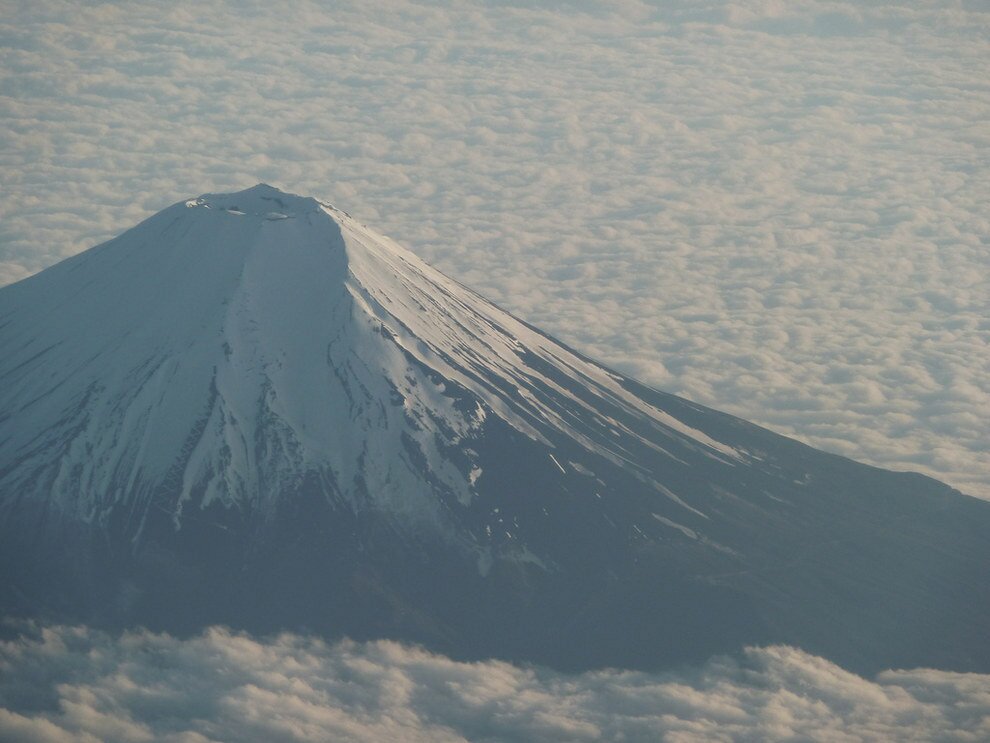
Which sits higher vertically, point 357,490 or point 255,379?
point 255,379

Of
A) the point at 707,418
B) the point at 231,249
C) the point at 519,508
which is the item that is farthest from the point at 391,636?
the point at 707,418

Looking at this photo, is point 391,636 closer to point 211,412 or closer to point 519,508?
point 519,508

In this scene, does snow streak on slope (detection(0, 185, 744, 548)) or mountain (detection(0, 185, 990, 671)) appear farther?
snow streak on slope (detection(0, 185, 744, 548))

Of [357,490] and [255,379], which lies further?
[255,379]
